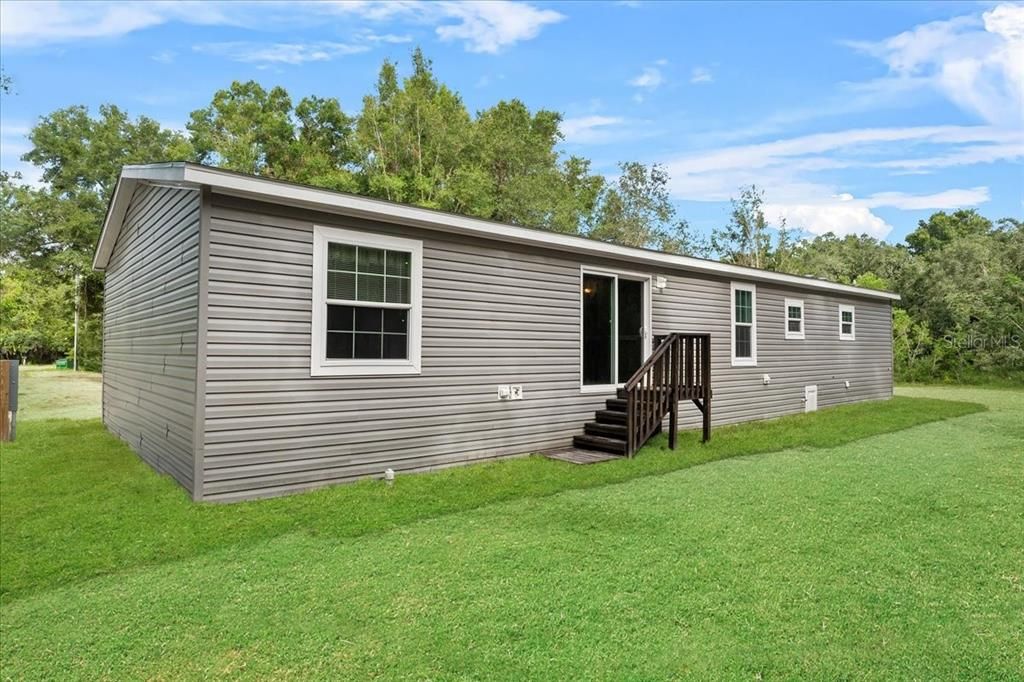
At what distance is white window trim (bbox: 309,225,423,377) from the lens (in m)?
4.96

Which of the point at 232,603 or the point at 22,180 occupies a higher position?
the point at 22,180

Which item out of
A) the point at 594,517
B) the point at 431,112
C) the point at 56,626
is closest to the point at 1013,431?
the point at 594,517

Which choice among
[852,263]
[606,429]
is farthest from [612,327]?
[852,263]

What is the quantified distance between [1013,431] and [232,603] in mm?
10121

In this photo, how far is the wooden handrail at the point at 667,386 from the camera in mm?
6438

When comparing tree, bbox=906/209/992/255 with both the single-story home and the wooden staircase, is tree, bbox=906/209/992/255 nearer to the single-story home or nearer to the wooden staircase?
the wooden staircase

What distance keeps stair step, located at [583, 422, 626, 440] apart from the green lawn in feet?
3.69

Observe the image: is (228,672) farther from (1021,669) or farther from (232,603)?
(1021,669)

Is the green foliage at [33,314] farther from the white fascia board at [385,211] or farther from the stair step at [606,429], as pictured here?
the stair step at [606,429]

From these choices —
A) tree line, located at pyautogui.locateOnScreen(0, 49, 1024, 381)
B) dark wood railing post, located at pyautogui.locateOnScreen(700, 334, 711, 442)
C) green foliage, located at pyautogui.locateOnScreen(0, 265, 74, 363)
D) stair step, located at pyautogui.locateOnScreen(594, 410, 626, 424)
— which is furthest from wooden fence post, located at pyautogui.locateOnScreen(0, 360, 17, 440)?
green foliage, located at pyautogui.locateOnScreen(0, 265, 74, 363)

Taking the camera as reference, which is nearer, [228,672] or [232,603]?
[228,672]

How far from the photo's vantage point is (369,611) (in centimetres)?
274

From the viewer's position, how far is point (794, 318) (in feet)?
34.4

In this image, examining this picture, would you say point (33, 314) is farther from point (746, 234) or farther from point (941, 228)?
point (941, 228)
